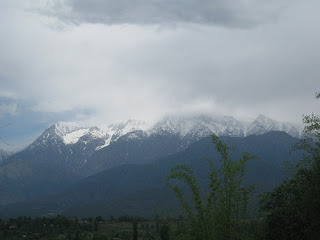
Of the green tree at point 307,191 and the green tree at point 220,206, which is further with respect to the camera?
the green tree at point 307,191

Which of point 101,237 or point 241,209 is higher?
point 241,209

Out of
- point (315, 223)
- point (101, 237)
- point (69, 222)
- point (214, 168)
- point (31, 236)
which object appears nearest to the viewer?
point (214, 168)

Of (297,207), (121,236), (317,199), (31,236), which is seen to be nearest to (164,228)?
(121,236)

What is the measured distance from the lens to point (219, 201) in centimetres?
Answer: 2911

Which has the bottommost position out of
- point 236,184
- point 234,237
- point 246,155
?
point 234,237

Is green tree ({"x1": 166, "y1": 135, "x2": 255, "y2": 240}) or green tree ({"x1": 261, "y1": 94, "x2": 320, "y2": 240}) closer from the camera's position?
green tree ({"x1": 166, "y1": 135, "x2": 255, "y2": 240})

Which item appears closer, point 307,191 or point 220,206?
point 220,206

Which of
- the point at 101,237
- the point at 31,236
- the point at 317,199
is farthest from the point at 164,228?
the point at 317,199

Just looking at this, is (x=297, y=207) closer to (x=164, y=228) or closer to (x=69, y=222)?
(x=164, y=228)

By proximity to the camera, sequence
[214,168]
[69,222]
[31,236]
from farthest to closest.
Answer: [69,222]
[31,236]
[214,168]

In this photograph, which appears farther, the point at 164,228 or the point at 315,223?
the point at 164,228

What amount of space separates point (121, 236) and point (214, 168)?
134 m

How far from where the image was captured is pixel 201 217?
28047 millimetres

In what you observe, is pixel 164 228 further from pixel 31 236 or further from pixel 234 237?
pixel 234 237
